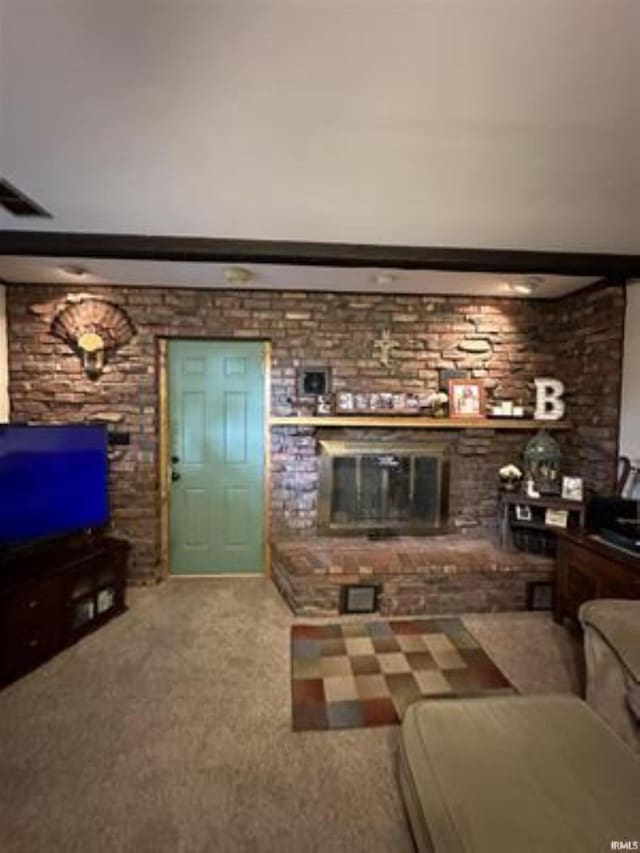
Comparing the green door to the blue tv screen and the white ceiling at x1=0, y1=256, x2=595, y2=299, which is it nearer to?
the white ceiling at x1=0, y1=256, x2=595, y2=299

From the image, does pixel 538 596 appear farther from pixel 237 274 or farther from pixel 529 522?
pixel 237 274

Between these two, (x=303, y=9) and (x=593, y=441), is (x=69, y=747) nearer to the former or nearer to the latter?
(x=303, y=9)

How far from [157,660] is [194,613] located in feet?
2.01

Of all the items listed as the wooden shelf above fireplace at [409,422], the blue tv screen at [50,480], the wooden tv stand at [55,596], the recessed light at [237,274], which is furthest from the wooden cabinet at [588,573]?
the blue tv screen at [50,480]

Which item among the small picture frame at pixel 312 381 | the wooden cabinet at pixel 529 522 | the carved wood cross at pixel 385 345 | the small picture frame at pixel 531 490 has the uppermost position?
the carved wood cross at pixel 385 345

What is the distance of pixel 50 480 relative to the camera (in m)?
3.01

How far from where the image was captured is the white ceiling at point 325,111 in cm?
114

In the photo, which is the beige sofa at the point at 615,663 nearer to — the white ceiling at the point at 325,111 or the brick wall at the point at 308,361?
the white ceiling at the point at 325,111

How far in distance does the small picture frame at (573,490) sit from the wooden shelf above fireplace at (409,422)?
54cm

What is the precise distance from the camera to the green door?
12.8 ft

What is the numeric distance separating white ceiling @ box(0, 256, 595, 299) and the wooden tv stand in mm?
1834

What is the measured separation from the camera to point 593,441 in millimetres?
3590

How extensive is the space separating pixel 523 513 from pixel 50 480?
324 cm


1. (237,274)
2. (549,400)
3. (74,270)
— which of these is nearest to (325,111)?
(237,274)
